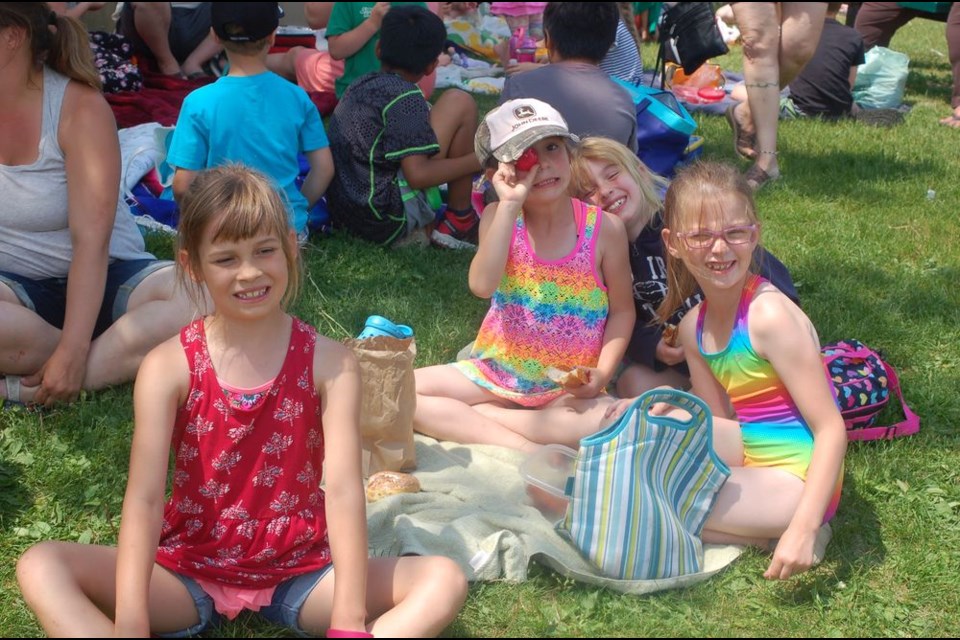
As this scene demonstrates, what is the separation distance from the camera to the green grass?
2672 millimetres

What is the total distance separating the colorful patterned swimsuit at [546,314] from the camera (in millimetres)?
3539

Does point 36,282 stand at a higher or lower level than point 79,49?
lower

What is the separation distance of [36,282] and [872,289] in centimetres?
333

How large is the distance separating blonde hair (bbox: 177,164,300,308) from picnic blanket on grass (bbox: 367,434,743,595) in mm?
828

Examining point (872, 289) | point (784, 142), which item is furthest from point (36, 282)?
point (784, 142)

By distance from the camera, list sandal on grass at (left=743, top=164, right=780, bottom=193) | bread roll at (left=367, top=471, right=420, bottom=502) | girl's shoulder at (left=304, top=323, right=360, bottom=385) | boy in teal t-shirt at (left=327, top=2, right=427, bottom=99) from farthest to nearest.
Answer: boy in teal t-shirt at (left=327, top=2, right=427, bottom=99) → sandal on grass at (left=743, top=164, right=780, bottom=193) → bread roll at (left=367, top=471, right=420, bottom=502) → girl's shoulder at (left=304, top=323, right=360, bottom=385)

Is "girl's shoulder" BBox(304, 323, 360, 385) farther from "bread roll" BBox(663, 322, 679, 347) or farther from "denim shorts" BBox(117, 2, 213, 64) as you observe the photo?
"denim shorts" BBox(117, 2, 213, 64)

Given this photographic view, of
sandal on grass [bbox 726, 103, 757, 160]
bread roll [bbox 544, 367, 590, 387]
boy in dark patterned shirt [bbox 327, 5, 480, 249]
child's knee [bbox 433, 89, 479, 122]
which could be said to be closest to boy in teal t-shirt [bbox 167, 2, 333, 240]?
boy in dark patterned shirt [bbox 327, 5, 480, 249]

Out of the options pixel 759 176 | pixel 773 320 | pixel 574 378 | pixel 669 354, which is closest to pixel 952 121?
pixel 759 176

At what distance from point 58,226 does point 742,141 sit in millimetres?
4330

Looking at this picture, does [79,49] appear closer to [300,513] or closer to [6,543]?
[6,543]

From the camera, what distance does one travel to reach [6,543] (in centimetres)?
288

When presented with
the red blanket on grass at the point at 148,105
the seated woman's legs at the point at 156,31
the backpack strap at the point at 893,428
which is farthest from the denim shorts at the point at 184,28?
the backpack strap at the point at 893,428

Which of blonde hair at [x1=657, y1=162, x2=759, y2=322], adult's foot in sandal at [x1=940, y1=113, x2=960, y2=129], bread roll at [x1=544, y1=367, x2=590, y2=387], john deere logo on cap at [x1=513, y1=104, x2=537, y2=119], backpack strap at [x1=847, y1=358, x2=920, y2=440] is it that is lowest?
adult's foot in sandal at [x1=940, y1=113, x2=960, y2=129]
